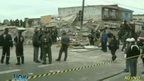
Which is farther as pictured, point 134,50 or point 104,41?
point 104,41

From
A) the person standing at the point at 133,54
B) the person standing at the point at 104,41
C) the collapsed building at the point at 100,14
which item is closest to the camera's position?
the person standing at the point at 133,54


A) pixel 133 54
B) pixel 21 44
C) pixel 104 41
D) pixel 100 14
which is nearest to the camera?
pixel 133 54

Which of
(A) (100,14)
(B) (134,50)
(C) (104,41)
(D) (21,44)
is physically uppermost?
(B) (134,50)

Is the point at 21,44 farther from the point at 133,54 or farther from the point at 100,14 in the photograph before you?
the point at 100,14

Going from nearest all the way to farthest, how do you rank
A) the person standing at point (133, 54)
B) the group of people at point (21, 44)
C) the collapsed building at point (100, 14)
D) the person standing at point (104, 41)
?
the person standing at point (133, 54) < the group of people at point (21, 44) < the person standing at point (104, 41) < the collapsed building at point (100, 14)

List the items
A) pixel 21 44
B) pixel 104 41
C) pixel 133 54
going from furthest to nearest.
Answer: pixel 104 41 → pixel 21 44 → pixel 133 54

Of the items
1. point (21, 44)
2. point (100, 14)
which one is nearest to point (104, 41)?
point (21, 44)

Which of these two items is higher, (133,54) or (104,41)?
(133,54)

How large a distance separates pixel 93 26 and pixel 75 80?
151 ft

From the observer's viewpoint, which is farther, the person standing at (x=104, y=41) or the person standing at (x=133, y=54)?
the person standing at (x=104, y=41)

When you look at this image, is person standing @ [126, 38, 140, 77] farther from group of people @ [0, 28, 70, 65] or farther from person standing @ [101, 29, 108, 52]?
person standing @ [101, 29, 108, 52]

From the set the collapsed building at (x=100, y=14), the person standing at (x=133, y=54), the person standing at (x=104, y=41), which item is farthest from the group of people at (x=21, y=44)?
the collapsed building at (x=100, y=14)

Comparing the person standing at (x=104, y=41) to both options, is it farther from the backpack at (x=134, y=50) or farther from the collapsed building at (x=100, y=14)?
the collapsed building at (x=100, y=14)

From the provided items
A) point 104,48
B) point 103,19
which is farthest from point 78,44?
point 103,19
